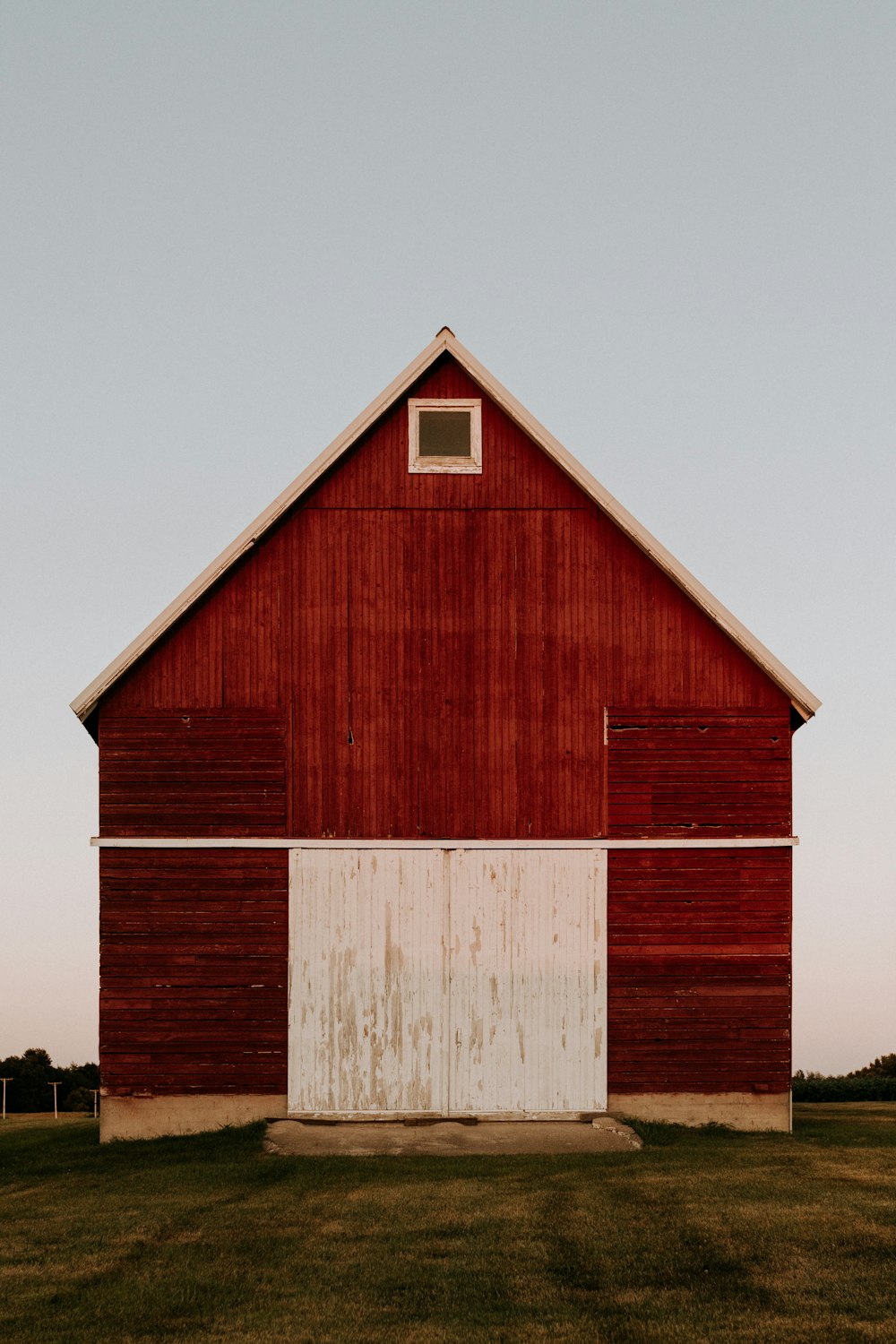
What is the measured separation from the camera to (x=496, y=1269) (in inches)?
457

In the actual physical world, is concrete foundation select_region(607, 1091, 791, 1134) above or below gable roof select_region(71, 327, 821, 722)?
below

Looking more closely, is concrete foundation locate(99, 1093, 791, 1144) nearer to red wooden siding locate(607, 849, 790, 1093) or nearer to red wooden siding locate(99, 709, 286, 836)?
red wooden siding locate(607, 849, 790, 1093)

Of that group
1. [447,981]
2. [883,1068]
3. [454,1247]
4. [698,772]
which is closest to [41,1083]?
[883,1068]

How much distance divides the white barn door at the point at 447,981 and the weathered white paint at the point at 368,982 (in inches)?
0.7

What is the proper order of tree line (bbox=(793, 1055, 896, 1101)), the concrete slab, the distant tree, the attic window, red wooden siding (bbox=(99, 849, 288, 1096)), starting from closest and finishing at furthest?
the concrete slab < red wooden siding (bbox=(99, 849, 288, 1096)) < the attic window < tree line (bbox=(793, 1055, 896, 1101)) < the distant tree

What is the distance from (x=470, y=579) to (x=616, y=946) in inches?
214

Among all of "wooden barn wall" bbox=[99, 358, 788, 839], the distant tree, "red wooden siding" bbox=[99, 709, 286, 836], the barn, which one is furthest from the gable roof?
the distant tree

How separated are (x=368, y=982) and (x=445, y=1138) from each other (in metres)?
2.39

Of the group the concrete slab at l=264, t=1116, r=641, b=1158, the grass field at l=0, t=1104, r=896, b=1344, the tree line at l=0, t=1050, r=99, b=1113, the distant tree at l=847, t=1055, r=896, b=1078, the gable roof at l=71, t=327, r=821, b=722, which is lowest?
the tree line at l=0, t=1050, r=99, b=1113

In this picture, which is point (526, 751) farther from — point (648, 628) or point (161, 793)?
point (161, 793)

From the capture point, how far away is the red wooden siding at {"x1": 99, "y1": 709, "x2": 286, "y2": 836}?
19844 mm

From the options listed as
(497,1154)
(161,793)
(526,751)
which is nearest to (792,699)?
(526,751)

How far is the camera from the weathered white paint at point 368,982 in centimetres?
1955

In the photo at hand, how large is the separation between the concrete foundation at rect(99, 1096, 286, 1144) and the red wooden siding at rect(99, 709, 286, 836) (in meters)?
3.52
